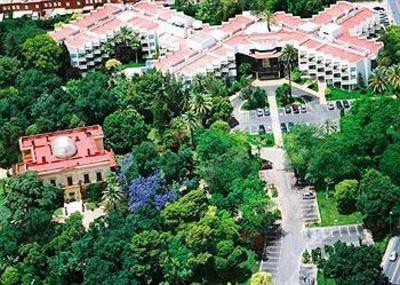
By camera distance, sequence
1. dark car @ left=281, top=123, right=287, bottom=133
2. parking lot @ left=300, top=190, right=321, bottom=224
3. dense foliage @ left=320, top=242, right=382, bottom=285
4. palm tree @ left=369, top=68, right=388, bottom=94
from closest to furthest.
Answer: dense foliage @ left=320, top=242, right=382, bottom=285
parking lot @ left=300, top=190, right=321, bottom=224
dark car @ left=281, top=123, right=287, bottom=133
palm tree @ left=369, top=68, right=388, bottom=94

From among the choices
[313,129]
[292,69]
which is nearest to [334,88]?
[292,69]

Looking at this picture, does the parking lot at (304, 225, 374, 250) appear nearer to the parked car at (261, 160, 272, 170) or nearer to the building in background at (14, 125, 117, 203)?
the parked car at (261, 160, 272, 170)

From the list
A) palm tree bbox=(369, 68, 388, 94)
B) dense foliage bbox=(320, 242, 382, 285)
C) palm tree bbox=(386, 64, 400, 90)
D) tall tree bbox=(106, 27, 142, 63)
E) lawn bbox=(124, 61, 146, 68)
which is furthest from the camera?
lawn bbox=(124, 61, 146, 68)

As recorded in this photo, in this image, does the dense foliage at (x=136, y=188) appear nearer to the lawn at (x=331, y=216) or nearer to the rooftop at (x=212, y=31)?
the rooftop at (x=212, y=31)

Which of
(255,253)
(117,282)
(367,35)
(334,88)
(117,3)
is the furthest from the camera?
(117,3)

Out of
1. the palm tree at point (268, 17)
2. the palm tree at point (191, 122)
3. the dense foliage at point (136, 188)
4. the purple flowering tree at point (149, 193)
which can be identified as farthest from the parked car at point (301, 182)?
the palm tree at point (268, 17)

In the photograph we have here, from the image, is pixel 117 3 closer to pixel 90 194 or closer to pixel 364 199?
pixel 90 194

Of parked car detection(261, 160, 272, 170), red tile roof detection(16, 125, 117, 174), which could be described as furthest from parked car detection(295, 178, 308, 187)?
red tile roof detection(16, 125, 117, 174)
